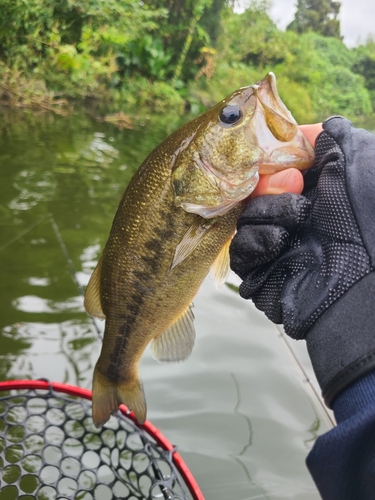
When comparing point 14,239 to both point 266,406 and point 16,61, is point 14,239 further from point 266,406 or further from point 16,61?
point 16,61

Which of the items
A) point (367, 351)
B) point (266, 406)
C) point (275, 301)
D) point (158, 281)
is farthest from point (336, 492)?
point (266, 406)

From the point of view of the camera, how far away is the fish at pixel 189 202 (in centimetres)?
155

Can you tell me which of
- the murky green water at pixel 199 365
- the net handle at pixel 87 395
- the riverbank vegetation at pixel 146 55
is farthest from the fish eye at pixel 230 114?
the riverbank vegetation at pixel 146 55

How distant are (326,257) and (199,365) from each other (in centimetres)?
217

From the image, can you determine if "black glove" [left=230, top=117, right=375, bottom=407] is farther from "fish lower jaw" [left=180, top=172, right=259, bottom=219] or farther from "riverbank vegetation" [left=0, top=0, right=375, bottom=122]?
"riverbank vegetation" [left=0, top=0, right=375, bottom=122]

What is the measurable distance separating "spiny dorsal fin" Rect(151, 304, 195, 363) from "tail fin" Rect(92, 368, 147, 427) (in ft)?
0.71

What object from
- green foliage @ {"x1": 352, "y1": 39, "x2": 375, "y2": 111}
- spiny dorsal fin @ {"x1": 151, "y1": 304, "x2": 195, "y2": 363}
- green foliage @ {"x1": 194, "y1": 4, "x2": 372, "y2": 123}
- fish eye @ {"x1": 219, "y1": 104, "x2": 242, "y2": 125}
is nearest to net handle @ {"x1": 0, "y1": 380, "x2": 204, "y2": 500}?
spiny dorsal fin @ {"x1": 151, "y1": 304, "x2": 195, "y2": 363}

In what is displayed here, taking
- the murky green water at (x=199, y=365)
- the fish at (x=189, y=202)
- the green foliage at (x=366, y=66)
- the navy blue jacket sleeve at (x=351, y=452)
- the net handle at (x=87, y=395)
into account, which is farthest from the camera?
the green foliage at (x=366, y=66)

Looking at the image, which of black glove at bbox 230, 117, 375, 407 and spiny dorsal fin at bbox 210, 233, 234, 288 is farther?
spiny dorsal fin at bbox 210, 233, 234, 288

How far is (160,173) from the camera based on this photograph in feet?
5.41

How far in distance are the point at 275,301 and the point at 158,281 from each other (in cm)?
50

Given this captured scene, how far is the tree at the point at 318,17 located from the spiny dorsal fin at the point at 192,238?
48.5 meters

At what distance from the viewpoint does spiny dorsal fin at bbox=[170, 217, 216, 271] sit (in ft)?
5.34

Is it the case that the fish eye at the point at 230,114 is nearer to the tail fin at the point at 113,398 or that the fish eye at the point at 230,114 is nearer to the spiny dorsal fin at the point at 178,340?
the spiny dorsal fin at the point at 178,340
